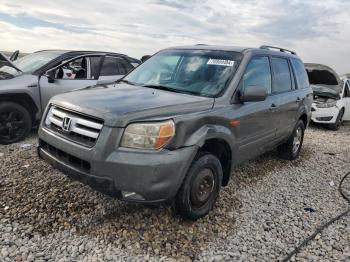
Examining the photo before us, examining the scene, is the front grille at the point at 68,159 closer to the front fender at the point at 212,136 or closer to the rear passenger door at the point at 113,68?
the front fender at the point at 212,136

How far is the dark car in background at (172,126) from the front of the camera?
9.65 feet

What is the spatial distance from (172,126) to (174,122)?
1.7 inches

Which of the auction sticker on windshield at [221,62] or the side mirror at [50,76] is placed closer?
the auction sticker on windshield at [221,62]

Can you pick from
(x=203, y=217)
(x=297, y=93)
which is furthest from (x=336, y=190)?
(x=203, y=217)

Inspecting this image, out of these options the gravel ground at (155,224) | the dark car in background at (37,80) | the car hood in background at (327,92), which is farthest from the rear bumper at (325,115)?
the dark car in background at (37,80)

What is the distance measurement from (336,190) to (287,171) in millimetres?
841

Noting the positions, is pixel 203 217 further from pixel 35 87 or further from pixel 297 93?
pixel 35 87

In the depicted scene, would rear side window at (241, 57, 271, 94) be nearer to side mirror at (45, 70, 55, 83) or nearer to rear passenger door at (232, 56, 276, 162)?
rear passenger door at (232, 56, 276, 162)

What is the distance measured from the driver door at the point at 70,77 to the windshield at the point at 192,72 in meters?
2.17

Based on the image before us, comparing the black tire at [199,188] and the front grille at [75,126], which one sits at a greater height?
the front grille at [75,126]

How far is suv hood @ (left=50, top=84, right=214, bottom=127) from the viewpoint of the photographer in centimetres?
299

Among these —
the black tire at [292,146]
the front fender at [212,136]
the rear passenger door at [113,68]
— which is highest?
the rear passenger door at [113,68]

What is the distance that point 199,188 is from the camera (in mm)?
3504

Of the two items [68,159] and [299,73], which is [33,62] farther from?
[299,73]
